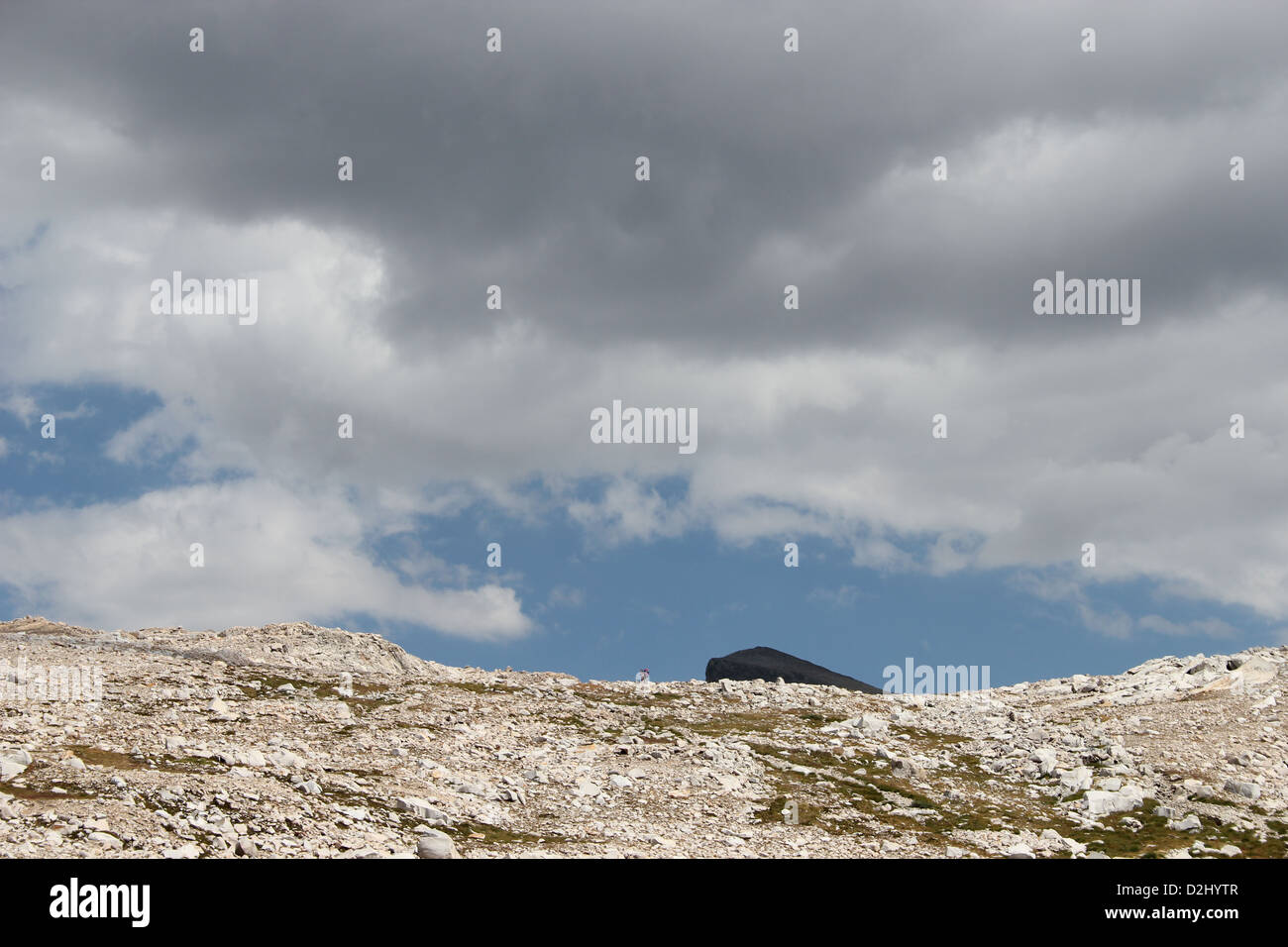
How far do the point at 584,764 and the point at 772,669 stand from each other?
258 feet

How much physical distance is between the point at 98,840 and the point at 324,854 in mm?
6609

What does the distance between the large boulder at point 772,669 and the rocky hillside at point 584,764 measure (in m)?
52.7

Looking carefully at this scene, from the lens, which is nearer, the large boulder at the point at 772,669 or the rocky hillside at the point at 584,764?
the rocky hillside at the point at 584,764

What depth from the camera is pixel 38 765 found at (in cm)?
3681

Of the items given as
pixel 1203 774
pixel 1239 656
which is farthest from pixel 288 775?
pixel 1239 656

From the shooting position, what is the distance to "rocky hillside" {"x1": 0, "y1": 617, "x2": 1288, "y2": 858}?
1385 inches

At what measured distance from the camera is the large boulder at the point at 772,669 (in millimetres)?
123125

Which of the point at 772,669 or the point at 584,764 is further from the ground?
the point at 772,669

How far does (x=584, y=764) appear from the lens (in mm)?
48906

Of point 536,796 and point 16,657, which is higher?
point 16,657

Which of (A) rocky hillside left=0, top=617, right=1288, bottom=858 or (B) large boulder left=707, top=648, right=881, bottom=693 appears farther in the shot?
(B) large boulder left=707, top=648, right=881, bottom=693

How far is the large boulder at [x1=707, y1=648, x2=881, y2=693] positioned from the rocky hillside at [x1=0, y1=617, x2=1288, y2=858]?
52.7 meters
